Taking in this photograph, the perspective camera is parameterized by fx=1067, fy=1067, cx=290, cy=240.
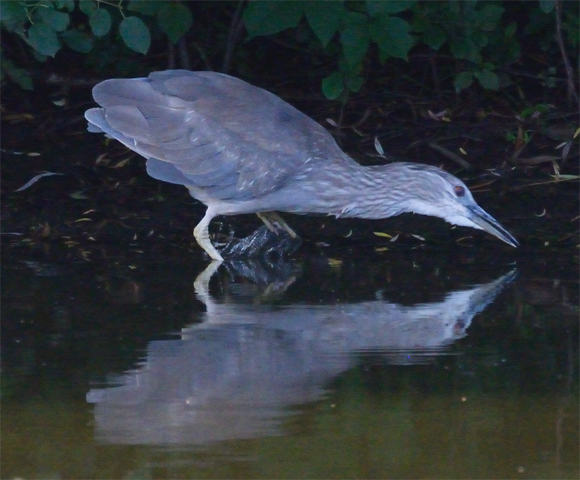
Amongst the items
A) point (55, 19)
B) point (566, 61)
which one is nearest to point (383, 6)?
point (55, 19)

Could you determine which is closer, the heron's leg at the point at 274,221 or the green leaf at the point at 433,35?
the heron's leg at the point at 274,221

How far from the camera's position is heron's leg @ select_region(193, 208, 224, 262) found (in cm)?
618

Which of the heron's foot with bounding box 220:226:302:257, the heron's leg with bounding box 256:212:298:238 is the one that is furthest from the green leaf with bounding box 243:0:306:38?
the heron's foot with bounding box 220:226:302:257

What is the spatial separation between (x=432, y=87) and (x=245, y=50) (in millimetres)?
1605

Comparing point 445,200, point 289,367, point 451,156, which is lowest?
point 289,367

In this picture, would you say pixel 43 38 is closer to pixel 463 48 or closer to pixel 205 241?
pixel 205 241

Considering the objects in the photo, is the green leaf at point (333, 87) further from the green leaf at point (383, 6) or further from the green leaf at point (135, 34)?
the green leaf at point (135, 34)

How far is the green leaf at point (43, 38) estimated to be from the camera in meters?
A: 6.24

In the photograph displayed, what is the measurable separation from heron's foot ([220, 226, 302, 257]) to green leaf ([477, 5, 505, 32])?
228 cm

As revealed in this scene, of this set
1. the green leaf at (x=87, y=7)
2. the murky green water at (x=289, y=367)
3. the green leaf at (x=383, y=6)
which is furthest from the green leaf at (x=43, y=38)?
the green leaf at (x=383, y=6)

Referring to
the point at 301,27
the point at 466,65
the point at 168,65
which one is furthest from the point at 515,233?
the point at 168,65

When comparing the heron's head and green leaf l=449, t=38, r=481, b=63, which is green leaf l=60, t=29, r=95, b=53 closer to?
the heron's head

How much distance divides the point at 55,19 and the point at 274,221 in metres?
1.77

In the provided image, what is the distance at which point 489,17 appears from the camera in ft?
24.8
